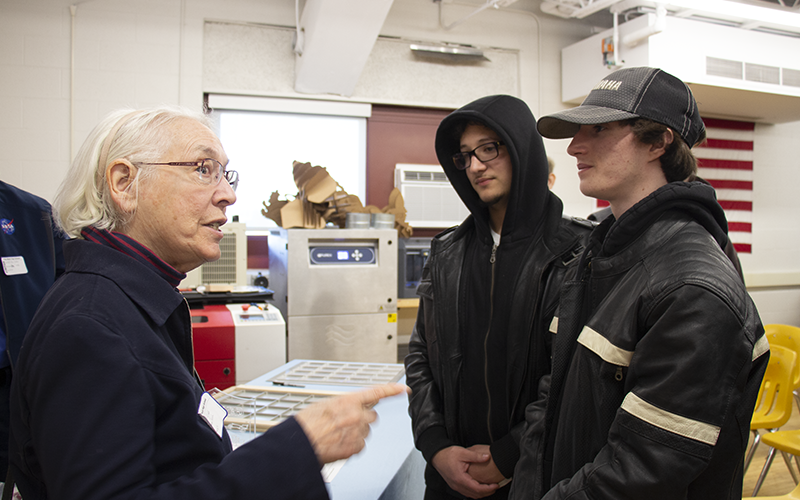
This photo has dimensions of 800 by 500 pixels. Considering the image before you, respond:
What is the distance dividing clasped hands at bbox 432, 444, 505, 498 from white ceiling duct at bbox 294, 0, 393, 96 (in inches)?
114

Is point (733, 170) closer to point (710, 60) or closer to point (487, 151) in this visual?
point (710, 60)

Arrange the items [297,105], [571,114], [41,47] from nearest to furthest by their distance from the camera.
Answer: [571,114]
[41,47]
[297,105]

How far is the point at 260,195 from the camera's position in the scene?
13.6 feet

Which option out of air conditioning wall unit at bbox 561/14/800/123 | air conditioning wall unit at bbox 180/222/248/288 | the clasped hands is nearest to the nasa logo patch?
air conditioning wall unit at bbox 180/222/248/288

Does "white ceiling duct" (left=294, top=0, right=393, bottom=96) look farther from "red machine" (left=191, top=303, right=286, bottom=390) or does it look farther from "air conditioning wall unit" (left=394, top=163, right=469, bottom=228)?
"red machine" (left=191, top=303, right=286, bottom=390)

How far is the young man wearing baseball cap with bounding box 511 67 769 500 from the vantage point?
75cm

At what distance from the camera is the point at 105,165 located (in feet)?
2.65

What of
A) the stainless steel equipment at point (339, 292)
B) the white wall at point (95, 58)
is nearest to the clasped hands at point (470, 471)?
the stainless steel equipment at point (339, 292)

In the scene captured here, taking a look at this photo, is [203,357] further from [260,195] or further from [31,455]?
[260,195]

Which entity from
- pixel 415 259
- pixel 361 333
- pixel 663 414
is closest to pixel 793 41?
pixel 415 259

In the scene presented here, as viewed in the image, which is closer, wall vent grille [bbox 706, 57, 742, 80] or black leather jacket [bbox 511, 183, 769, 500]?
black leather jacket [bbox 511, 183, 769, 500]

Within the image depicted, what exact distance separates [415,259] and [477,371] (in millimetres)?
2355

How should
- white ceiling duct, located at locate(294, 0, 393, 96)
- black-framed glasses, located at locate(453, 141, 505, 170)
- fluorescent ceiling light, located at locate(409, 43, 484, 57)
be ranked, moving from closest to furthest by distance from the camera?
black-framed glasses, located at locate(453, 141, 505, 170) → white ceiling duct, located at locate(294, 0, 393, 96) → fluorescent ceiling light, located at locate(409, 43, 484, 57)

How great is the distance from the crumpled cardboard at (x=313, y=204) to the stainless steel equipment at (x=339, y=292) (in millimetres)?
107
